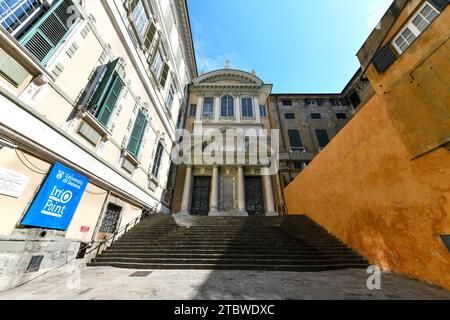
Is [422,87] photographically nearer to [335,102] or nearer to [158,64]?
[158,64]

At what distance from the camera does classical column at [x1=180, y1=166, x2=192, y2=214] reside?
12.2 meters

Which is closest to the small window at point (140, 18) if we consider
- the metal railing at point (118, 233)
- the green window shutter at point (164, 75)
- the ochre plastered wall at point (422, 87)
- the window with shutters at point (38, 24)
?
the green window shutter at point (164, 75)

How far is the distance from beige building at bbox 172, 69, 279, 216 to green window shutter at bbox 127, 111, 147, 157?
5.21m

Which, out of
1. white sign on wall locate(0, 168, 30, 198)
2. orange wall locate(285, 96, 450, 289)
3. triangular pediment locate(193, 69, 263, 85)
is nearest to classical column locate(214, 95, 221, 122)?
triangular pediment locate(193, 69, 263, 85)

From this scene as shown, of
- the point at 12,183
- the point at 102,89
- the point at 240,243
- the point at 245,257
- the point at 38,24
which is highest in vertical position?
the point at 38,24

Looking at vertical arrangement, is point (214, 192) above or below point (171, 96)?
below

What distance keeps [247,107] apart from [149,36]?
9769mm

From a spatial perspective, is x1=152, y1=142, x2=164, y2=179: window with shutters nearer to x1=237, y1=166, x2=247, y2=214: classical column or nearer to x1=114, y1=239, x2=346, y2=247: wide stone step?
x1=114, y1=239, x2=346, y2=247: wide stone step

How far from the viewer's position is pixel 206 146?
47.9 ft

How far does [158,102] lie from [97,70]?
4.60m

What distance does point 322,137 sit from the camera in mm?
15344

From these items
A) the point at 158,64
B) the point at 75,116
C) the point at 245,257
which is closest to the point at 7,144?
the point at 75,116

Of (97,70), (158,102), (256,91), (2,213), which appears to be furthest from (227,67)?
(2,213)
